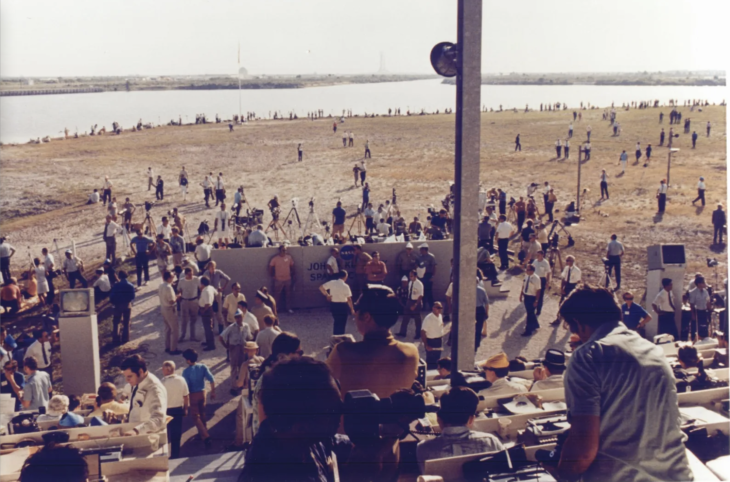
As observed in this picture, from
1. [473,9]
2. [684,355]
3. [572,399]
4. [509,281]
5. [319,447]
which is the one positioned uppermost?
[473,9]

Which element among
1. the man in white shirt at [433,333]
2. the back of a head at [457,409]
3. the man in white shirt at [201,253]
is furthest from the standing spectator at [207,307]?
the back of a head at [457,409]

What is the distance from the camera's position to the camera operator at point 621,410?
328 centimetres

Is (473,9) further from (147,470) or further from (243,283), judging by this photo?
(243,283)

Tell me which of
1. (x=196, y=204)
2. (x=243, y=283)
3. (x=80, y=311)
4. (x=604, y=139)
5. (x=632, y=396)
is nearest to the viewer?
(x=632, y=396)

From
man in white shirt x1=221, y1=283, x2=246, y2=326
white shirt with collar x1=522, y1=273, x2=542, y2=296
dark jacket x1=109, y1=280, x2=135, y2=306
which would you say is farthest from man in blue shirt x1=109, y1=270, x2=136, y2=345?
white shirt with collar x1=522, y1=273, x2=542, y2=296

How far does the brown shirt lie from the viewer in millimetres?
5012

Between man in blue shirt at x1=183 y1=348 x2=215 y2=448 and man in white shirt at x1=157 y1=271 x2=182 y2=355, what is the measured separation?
3.82 meters

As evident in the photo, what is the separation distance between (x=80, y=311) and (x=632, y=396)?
9.43 m

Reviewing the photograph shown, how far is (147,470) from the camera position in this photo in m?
5.54

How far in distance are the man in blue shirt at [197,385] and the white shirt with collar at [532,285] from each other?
21.8 feet

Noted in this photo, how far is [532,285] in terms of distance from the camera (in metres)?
13.5

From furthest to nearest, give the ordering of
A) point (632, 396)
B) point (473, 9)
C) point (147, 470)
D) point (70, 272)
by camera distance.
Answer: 1. point (70, 272)
2. point (473, 9)
3. point (147, 470)
4. point (632, 396)

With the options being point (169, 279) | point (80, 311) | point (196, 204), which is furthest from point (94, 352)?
point (196, 204)

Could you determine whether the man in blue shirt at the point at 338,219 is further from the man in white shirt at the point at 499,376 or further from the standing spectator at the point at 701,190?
the standing spectator at the point at 701,190
